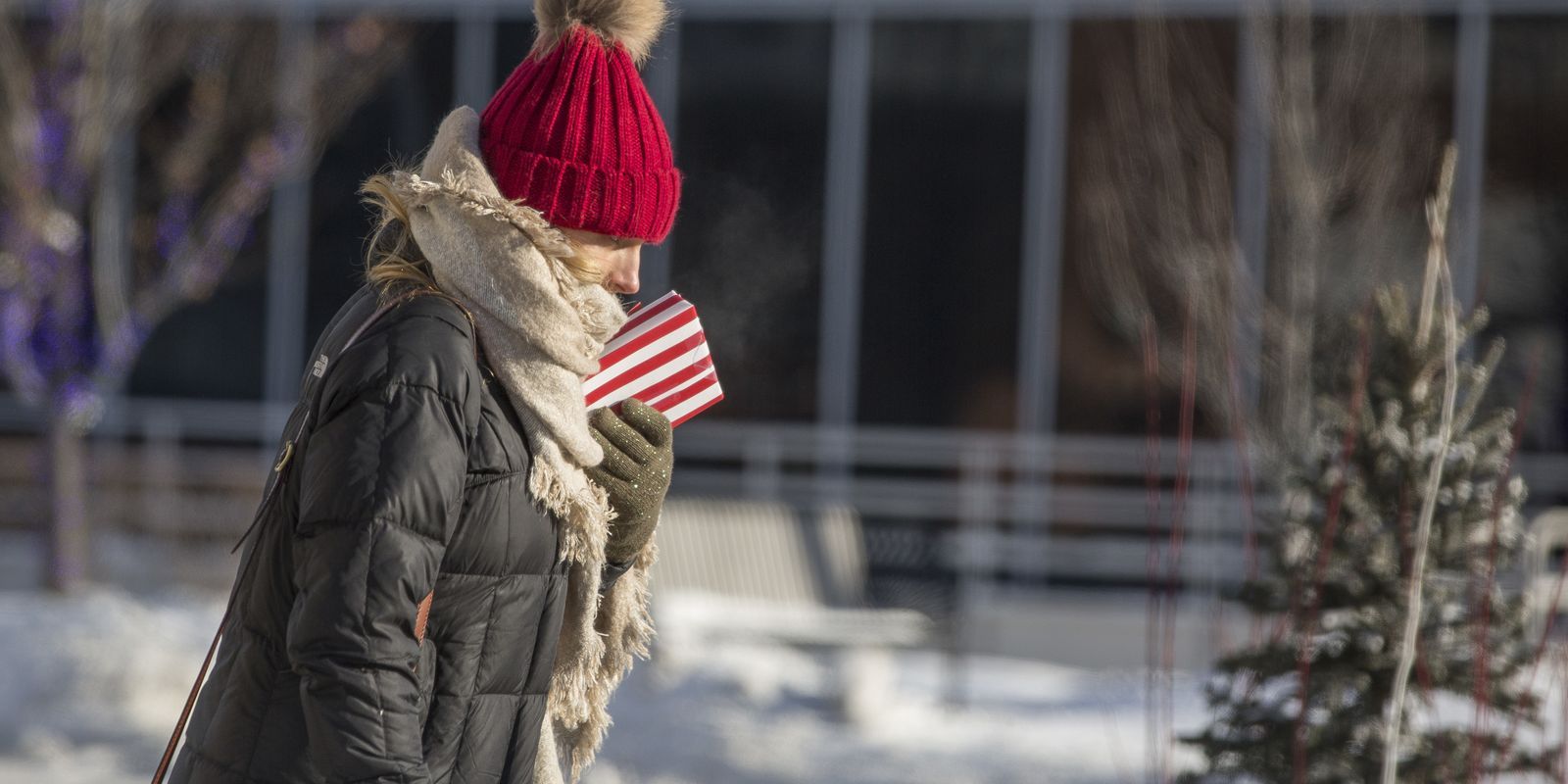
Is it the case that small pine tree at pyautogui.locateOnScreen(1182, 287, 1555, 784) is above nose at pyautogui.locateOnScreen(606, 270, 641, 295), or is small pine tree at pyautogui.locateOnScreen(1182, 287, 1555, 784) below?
below

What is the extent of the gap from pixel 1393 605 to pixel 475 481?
2824mm

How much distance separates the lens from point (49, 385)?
9703mm

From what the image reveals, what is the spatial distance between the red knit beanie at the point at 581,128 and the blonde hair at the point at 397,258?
0.19 ft

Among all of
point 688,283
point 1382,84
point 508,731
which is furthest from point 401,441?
point 688,283

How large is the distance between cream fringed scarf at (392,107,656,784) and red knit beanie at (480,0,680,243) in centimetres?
4

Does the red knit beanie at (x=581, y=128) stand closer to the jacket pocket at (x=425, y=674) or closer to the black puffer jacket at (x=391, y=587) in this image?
the black puffer jacket at (x=391, y=587)

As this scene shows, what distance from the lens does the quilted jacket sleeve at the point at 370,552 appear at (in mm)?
1886

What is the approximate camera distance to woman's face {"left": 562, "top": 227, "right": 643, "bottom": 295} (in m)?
2.33

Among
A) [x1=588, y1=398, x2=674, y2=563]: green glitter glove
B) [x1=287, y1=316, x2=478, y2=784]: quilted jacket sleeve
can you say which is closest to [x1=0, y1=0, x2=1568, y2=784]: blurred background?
[x1=588, y1=398, x2=674, y2=563]: green glitter glove

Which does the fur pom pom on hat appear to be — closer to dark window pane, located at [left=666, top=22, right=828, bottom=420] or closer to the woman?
the woman

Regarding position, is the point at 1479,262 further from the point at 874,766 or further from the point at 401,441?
the point at 401,441

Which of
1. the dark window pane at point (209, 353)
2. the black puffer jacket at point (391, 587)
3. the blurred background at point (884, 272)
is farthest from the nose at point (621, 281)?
the dark window pane at point (209, 353)

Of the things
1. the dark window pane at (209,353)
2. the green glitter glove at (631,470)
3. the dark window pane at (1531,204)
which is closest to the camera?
the green glitter glove at (631,470)

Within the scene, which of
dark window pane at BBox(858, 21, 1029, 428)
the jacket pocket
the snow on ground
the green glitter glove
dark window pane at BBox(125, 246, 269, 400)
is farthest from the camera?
dark window pane at BBox(125, 246, 269, 400)
